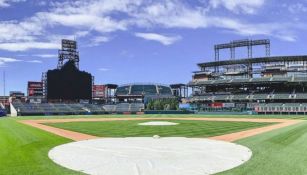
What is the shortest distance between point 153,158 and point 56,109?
78609mm

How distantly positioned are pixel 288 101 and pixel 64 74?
53985 millimetres

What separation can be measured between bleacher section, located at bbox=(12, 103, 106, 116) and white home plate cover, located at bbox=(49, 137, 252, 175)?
230 feet

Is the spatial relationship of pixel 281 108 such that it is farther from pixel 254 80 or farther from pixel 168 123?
pixel 168 123

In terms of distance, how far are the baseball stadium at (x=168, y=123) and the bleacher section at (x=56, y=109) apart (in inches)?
9.7

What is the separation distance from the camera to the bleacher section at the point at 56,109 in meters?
83.7

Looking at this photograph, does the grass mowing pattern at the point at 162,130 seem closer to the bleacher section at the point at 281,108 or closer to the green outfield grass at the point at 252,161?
the green outfield grass at the point at 252,161

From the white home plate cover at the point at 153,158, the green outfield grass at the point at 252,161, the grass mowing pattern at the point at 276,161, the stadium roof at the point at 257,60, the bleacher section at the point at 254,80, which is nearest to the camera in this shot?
the grass mowing pattern at the point at 276,161

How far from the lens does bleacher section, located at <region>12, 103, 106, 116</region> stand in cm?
8367

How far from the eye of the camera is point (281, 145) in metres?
17.7

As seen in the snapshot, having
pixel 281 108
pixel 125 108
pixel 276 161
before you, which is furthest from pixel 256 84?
pixel 276 161

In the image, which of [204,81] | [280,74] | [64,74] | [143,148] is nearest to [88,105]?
[64,74]

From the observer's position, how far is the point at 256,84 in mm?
88312

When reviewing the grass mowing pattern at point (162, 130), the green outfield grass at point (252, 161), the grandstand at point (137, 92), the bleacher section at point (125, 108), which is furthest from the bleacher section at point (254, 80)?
the green outfield grass at point (252, 161)

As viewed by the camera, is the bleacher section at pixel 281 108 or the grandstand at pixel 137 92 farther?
the grandstand at pixel 137 92
